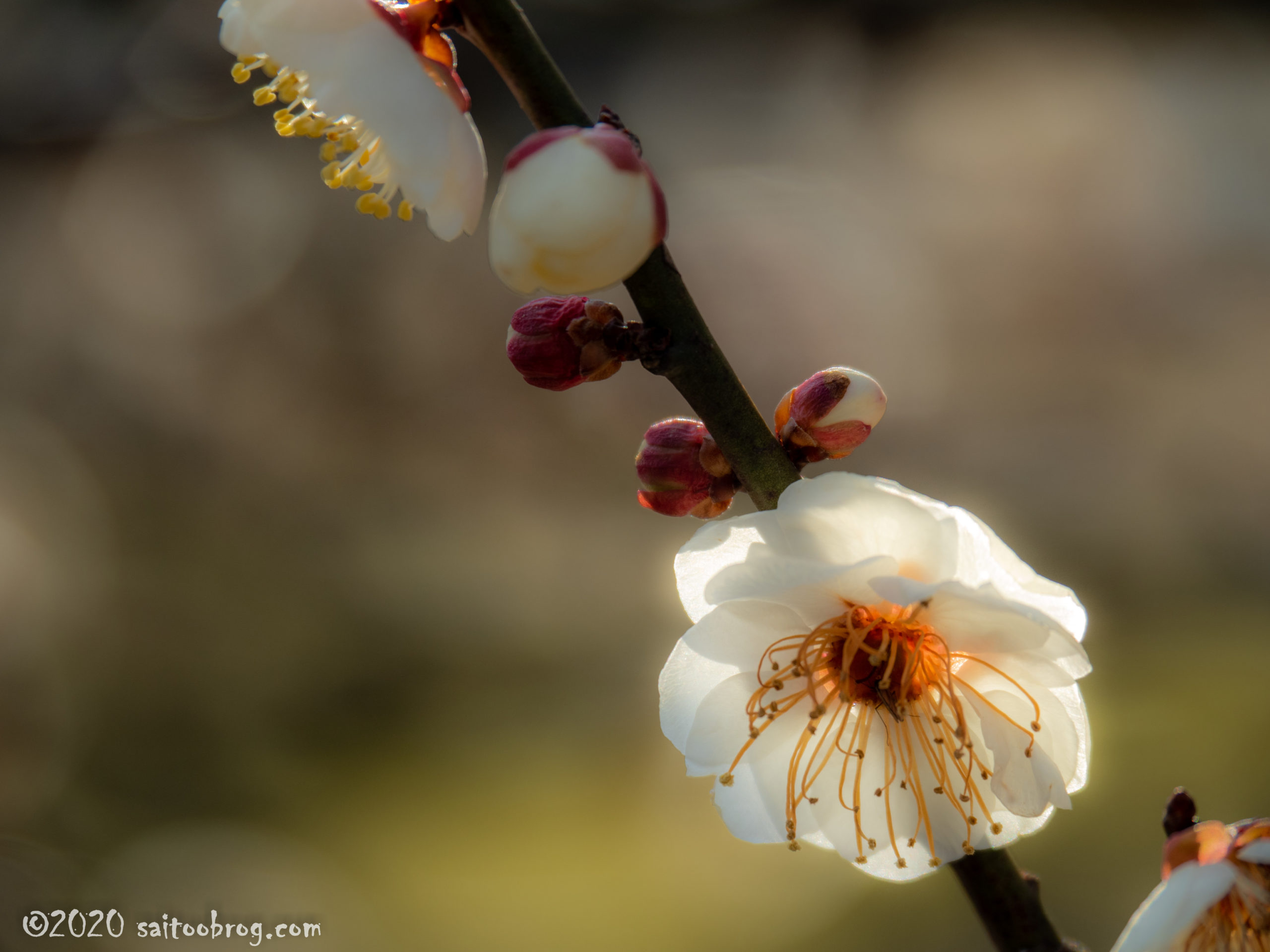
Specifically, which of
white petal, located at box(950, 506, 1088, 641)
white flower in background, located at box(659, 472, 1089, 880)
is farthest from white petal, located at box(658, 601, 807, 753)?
white petal, located at box(950, 506, 1088, 641)

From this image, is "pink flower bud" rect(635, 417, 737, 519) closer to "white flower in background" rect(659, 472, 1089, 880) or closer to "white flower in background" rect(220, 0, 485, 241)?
"white flower in background" rect(659, 472, 1089, 880)

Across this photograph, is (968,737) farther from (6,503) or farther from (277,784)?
(6,503)

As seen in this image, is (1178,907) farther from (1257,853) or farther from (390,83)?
(390,83)

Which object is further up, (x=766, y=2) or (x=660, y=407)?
(x=766, y=2)

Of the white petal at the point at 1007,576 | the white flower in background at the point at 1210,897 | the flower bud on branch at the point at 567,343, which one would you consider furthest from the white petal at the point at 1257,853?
the flower bud on branch at the point at 567,343

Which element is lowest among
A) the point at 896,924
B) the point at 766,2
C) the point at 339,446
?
the point at 896,924

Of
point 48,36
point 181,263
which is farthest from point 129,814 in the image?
point 48,36

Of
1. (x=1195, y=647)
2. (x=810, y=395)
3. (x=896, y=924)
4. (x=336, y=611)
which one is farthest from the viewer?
(x=336, y=611)
